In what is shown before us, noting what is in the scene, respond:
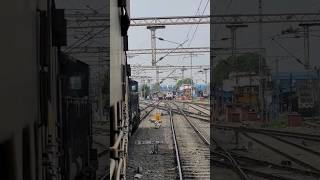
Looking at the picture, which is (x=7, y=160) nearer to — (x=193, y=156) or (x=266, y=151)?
(x=193, y=156)

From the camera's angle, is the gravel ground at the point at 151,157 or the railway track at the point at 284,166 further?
the gravel ground at the point at 151,157

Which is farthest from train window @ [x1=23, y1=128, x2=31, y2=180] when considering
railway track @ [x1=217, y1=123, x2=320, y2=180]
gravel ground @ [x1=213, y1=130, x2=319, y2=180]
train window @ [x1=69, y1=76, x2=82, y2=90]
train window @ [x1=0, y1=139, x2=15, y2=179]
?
gravel ground @ [x1=213, y1=130, x2=319, y2=180]

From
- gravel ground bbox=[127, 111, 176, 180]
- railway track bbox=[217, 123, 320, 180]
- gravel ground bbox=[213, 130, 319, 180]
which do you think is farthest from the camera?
gravel ground bbox=[127, 111, 176, 180]

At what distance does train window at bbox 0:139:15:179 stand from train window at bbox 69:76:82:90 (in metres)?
0.74

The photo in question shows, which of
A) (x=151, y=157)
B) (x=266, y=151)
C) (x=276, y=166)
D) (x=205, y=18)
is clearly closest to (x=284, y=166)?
(x=276, y=166)

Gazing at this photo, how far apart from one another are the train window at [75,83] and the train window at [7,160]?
74 cm

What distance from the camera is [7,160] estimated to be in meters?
1.46

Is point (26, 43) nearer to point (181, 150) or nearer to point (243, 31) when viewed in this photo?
point (181, 150)

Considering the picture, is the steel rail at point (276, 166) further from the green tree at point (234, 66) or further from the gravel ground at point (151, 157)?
the green tree at point (234, 66)

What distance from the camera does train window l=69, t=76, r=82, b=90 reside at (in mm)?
2218

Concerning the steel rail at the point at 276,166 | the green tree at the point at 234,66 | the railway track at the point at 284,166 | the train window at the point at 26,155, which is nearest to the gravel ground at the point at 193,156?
the railway track at the point at 284,166

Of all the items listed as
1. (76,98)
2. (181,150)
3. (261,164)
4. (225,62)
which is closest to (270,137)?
(181,150)

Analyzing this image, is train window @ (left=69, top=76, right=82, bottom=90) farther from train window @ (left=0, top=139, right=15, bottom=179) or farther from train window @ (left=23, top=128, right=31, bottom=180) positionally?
train window @ (left=0, top=139, right=15, bottom=179)

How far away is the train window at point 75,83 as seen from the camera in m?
2.22
